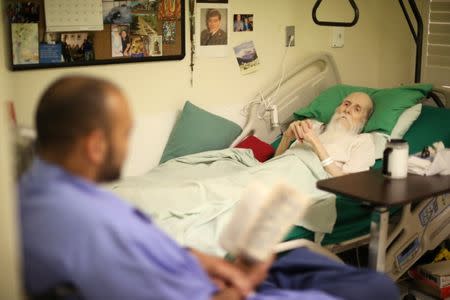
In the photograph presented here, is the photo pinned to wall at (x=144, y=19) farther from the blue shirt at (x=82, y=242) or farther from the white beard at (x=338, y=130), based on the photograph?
the blue shirt at (x=82, y=242)

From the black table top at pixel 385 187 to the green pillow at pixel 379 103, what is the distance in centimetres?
63

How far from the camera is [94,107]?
3.57 feet

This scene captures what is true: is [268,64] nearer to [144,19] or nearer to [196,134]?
[196,134]

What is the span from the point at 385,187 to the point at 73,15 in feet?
4.84

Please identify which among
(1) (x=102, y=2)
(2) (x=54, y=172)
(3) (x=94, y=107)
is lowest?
(2) (x=54, y=172)

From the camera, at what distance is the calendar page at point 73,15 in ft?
8.02

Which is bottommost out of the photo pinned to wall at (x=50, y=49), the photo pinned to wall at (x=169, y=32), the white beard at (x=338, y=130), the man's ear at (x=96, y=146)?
the white beard at (x=338, y=130)

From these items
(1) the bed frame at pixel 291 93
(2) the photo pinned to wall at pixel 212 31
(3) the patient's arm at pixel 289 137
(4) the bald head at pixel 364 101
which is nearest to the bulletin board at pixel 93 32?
(2) the photo pinned to wall at pixel 212 31

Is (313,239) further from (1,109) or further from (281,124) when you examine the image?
(1,109)

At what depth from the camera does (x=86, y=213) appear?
3.57ft

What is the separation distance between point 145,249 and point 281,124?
2.11 metres

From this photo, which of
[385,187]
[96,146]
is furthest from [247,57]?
[96,146]

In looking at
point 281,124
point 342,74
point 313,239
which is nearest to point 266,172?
point 313,239

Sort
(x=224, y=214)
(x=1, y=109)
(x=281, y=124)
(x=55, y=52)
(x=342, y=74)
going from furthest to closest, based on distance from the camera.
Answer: (x=342, y=74), (x=281, y=124), (x=55, y=52), (x=224, y=214), (x=1, y=109)
